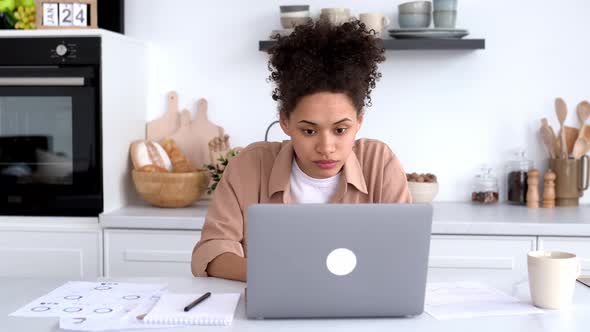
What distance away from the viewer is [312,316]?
4.30 ft

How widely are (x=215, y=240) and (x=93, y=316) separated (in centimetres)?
51

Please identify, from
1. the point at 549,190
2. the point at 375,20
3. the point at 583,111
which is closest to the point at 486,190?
the point at 549,190

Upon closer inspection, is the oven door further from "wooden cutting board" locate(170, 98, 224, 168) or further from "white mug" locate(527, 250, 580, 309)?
"white mug" locate(527, 250, 580, 309)

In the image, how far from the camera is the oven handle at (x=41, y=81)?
2881 millimetres

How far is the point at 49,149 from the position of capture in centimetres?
294

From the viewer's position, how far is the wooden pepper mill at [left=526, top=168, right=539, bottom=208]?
3109 millimetres

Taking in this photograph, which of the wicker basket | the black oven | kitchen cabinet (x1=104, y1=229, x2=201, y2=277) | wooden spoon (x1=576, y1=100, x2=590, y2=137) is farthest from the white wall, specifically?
kitchen cabinet (x1=104, y1=229, x2=201, y2=277)

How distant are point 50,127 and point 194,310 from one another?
1.81 meters

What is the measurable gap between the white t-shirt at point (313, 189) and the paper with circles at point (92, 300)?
0.46 m

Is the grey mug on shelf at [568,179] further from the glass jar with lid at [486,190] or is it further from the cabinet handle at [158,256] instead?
the cabinet handle at [158,256]

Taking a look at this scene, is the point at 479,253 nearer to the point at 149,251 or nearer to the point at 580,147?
the point at 580,147

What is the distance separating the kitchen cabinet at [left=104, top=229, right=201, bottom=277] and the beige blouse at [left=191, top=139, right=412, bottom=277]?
0.97 metres

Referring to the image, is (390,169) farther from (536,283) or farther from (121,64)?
(121,64)

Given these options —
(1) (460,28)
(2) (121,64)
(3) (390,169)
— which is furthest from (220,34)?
(3) (390,169)
